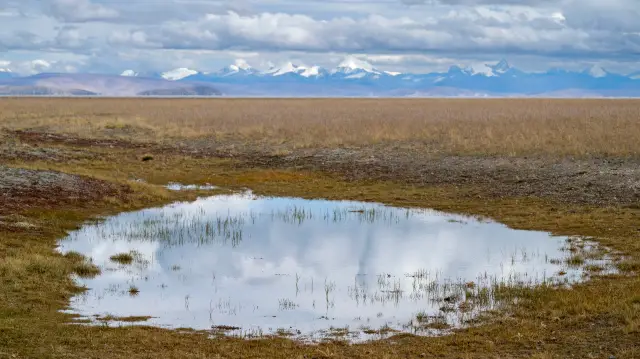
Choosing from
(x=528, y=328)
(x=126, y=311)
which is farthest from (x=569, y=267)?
(x=126, y=311)

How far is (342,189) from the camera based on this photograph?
31000 millimetres

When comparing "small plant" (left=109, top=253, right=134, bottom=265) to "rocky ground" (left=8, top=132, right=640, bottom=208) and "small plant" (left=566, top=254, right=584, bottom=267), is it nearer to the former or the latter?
"small plant" (left=566, top=254, right=584, bottom=267)

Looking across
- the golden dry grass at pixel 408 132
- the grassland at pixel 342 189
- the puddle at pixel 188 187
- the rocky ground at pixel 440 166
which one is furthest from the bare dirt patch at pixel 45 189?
the golden dry grass at pixel 408 132

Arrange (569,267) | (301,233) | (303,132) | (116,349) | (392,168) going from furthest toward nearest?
(303,132) < (392,168) < (301,233) < (569,267) < (116,349)

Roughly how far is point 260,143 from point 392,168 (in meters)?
13.7

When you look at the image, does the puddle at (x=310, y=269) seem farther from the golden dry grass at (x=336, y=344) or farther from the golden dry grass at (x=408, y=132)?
the golden dry grass at (x=408, y=132)

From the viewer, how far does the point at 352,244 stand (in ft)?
66.7

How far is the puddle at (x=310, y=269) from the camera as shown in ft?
44.0

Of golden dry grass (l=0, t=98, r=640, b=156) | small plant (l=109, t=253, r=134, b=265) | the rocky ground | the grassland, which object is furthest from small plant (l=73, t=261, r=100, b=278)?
golden dry grass (l=0, t=98, r=640, b=156)

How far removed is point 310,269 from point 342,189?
13.8 metres

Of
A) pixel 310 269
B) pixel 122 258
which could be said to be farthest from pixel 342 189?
pixel 122 258

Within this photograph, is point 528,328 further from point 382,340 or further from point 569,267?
point 569,267

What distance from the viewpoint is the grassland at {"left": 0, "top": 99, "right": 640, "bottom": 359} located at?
11.6 m

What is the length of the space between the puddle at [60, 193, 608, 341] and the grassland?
730 millimetres
